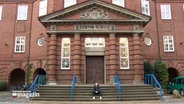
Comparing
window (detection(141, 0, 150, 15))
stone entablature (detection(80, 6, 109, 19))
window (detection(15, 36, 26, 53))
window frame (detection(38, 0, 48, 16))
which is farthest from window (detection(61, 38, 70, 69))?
window (detection(141, 0, 150, 15))

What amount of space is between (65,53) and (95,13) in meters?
4.76

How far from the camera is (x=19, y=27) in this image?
2977 centimetres

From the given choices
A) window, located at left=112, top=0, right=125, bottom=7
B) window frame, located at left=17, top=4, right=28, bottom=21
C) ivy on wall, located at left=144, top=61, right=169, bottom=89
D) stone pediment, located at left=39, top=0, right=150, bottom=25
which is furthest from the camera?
window frame, located at left=17, top=4, right=28, bottom=21

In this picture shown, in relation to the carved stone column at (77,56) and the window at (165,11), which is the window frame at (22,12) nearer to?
the carved stone column at (77,56)

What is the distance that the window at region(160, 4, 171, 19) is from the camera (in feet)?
97.9

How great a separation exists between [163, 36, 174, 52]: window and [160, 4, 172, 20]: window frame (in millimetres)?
2987

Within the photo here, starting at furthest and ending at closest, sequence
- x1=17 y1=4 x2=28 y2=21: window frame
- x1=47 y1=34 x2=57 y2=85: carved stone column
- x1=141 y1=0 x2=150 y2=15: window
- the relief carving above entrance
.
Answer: x1=17 y1=4 x2=28 y2=21: window frame
x1=141 y1=0 x2=150 y2=15: window
the relief carving above entrance
x1=47 y1=34 x2=57 y2=85: carved stone column

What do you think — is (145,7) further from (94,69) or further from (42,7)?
(42,7)

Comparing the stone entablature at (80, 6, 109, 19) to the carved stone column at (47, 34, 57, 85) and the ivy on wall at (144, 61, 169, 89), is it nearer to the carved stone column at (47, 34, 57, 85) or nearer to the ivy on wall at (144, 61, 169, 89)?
the carved stone column at (47, 34, 57, 85)

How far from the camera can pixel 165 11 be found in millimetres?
30062

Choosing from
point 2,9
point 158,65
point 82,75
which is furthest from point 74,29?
point 2,9

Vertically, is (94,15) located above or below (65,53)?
above

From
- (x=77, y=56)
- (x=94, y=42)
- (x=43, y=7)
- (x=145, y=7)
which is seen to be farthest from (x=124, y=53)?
(x=43, y=7)

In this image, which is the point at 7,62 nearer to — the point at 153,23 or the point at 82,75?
the point at 82,75
